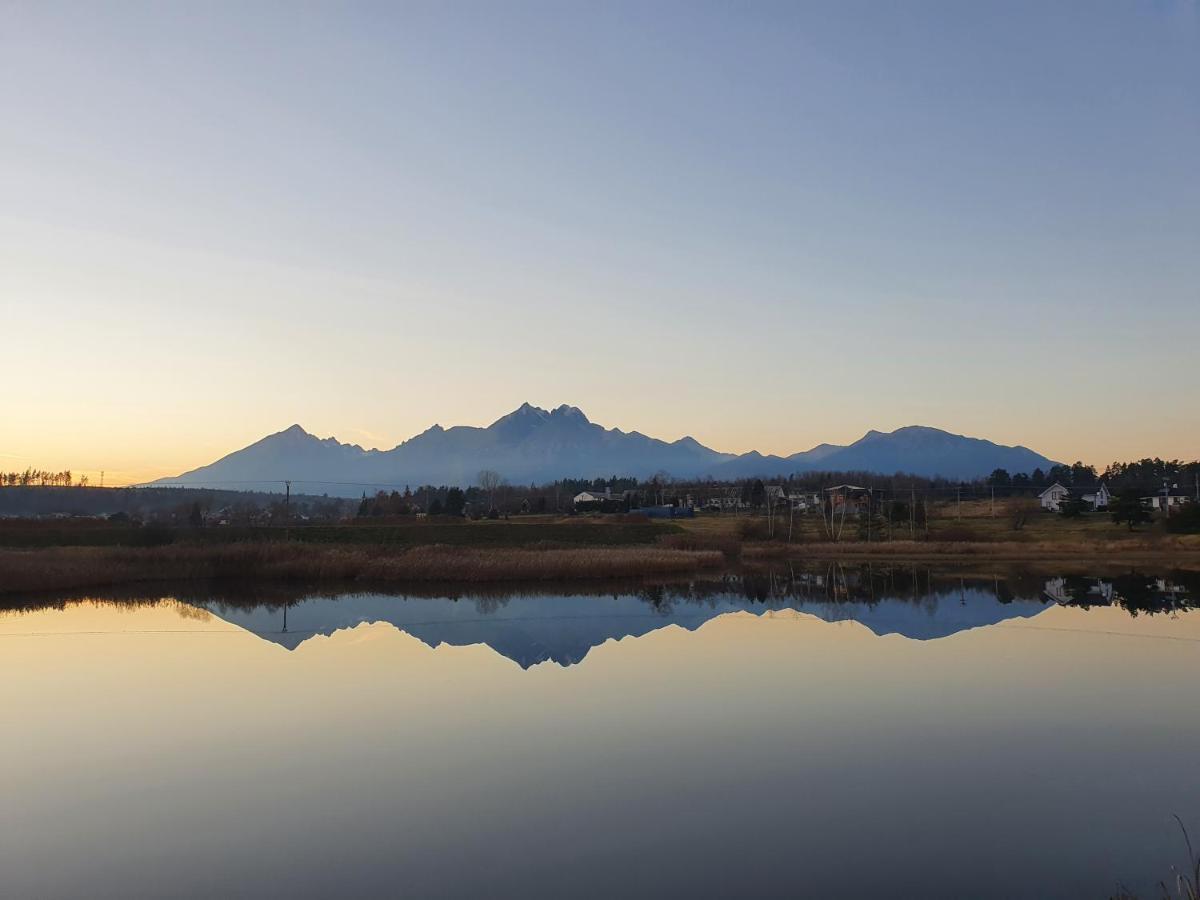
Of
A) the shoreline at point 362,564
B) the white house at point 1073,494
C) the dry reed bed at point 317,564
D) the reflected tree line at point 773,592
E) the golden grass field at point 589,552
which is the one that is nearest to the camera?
the reflected tree line at point 773,592

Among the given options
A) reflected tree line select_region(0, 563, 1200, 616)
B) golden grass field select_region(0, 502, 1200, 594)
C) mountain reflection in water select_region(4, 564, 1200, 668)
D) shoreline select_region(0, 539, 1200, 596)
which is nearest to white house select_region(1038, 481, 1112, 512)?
golden grass field select_region(0, 502, 1200, 594)

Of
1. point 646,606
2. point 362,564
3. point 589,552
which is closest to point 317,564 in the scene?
point 362,564

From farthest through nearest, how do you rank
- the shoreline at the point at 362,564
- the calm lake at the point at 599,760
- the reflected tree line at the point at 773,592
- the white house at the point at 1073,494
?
the white house at the point at 1073,494 → the shoreline at the point at 362,564 → the reflected tree line at the point at 773,592 → the calm lake at the point at 599,760

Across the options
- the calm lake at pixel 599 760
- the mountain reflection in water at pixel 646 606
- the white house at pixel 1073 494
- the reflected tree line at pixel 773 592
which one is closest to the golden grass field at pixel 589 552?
the reflected tree line at pixel 773 592

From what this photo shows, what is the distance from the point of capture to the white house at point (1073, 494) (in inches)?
3706

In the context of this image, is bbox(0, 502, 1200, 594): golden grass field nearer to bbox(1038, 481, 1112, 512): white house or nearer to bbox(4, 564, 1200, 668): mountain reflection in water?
A: bbox(4, 564, 1200, 668): mountain reflection in water

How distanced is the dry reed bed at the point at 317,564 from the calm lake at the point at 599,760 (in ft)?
46.9

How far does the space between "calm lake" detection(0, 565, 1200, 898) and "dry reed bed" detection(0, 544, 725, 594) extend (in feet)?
46.9

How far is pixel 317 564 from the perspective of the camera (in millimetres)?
43250

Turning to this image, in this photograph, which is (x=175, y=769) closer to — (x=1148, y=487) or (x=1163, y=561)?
(x=1163, y=561)

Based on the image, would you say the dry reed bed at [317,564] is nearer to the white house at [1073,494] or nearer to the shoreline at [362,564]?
the shoreline at [362,564]

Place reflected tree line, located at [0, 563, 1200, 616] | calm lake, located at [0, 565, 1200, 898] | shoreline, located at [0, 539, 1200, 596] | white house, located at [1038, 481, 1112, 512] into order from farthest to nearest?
white house, located at [1038, 481, 1112, 512], shoreline, located at [0, 539, 1200, 596], reflected tree line, located at [0, 563, 1200, 616], calm lake, located at [0, 565, 1200, 898]

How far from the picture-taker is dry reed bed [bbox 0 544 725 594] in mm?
42031

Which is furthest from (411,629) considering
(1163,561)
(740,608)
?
(1163,561)
